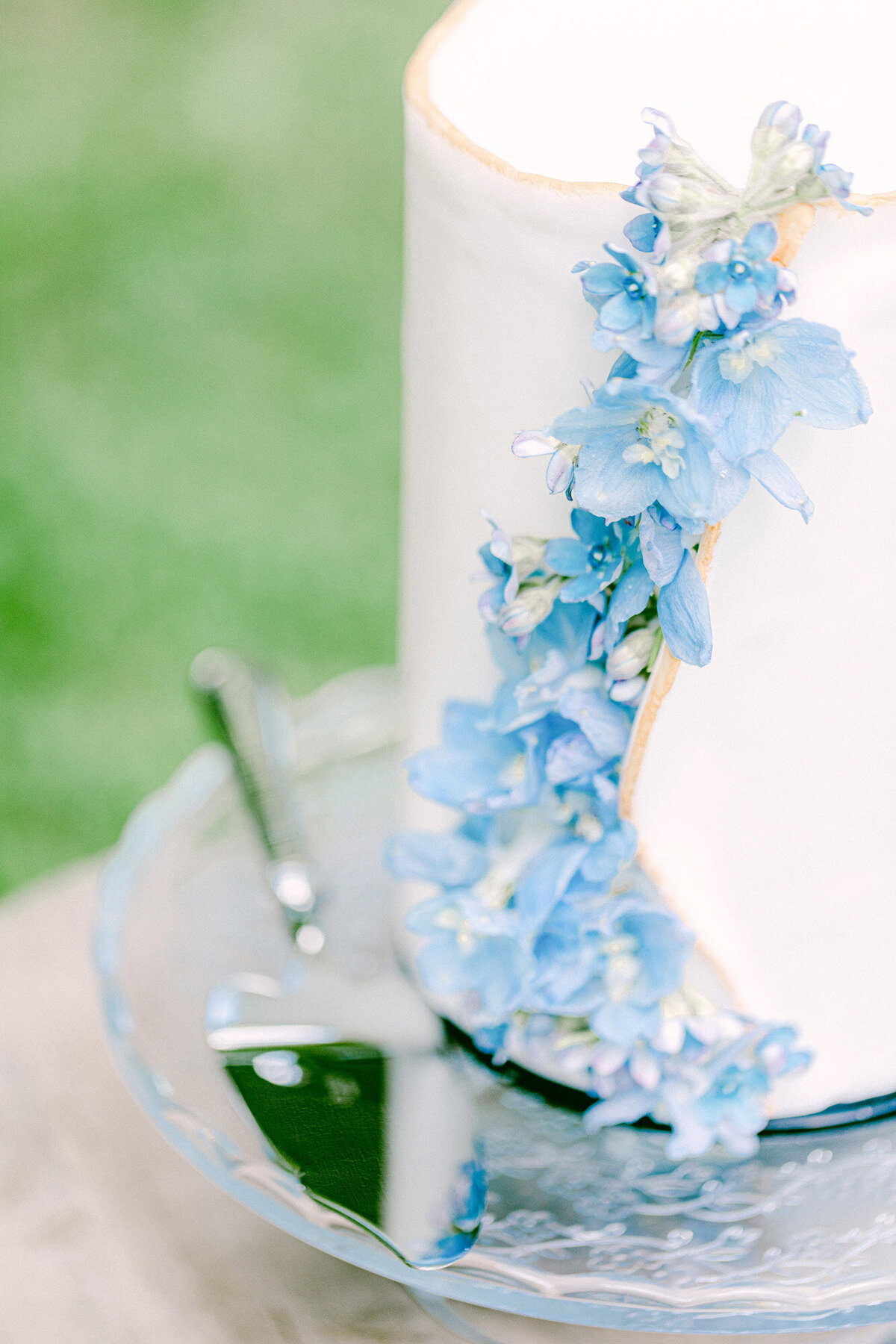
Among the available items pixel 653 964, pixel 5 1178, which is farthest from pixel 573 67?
pixel 5 1178

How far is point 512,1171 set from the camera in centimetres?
47

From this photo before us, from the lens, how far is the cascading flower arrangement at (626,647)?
324 mm

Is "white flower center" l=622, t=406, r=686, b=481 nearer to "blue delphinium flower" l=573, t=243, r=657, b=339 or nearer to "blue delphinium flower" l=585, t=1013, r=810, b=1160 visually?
"blue delphinium flower" l=573, t=243, r=657, b=339

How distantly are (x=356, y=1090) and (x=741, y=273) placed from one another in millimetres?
292

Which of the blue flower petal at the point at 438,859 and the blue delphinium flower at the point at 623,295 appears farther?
the blue flower petal at the point at 438,859

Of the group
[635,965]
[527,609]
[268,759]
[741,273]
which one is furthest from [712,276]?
[268,759]

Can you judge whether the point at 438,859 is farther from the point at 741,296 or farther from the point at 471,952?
the point at 741,296

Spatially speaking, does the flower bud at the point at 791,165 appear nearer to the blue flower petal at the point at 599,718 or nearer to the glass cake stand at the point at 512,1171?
the blue flower petal at the point at 599,718

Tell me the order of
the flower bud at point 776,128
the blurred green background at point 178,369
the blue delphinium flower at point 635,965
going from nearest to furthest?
1. the flower bud at point 776,128
2. the blue delphinium flower at point 635,965
3. the blurred green background at point 178,369

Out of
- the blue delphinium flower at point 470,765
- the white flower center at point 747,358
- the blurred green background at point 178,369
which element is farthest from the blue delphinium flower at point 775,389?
the blurred green background at point 178,369

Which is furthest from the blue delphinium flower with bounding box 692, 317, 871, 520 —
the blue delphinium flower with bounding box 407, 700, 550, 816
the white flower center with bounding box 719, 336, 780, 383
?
the blue delphinium flower with bounding box 407, 700, 550, 816

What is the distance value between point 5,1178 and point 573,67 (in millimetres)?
421

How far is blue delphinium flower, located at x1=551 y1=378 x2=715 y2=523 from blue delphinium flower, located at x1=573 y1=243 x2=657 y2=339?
0.01 metres

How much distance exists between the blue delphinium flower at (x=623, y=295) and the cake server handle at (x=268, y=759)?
315 millimetres
